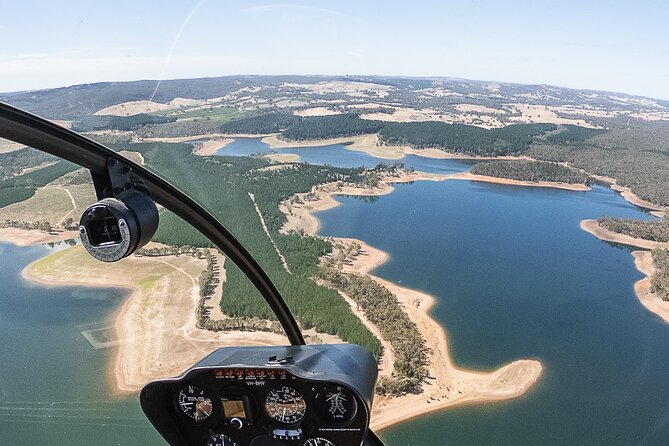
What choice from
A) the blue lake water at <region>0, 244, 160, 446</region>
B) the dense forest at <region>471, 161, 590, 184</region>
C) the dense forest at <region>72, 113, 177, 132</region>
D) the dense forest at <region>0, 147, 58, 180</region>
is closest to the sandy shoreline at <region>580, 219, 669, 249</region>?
the dense forest at <region>471, 161, 590, 184</region>

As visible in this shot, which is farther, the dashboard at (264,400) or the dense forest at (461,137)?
the dense forest at (461,137)

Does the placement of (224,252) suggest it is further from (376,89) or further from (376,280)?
(376,89)

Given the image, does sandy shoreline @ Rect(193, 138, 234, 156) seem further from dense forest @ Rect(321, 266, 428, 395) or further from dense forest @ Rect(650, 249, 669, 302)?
dense forest @ Rect(650, 249, 669, 302)

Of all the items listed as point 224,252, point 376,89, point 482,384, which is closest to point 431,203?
point 482,384

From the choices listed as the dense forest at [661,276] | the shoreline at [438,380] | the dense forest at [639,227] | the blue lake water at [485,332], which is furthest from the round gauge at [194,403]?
the dense forest at [639,227]

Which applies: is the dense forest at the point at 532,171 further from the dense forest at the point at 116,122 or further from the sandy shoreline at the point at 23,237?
the sandy shoreline at the point at 23,237

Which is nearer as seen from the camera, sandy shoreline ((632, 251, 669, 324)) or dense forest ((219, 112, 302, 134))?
sandy shoreline ((632, 251, 669, 324))

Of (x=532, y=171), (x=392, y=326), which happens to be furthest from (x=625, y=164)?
(x=392, y=326)
